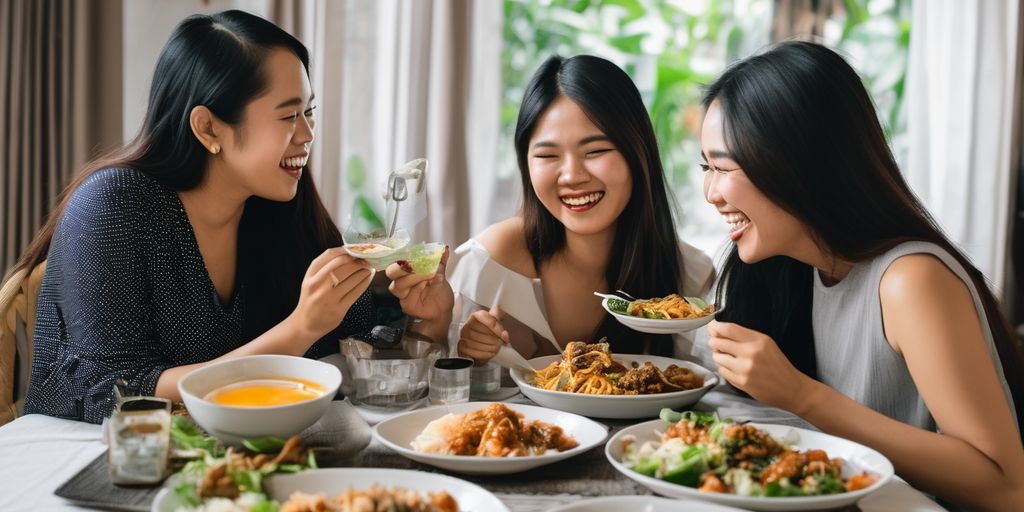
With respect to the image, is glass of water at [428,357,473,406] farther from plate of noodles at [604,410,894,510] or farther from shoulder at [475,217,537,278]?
shoulder at [475,217,537,278]

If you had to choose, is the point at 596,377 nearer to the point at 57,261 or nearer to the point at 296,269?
the point at 296,269

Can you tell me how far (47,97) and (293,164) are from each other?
1.93 meters

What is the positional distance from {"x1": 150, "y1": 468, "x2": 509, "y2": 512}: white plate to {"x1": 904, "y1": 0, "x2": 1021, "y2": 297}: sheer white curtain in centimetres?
449

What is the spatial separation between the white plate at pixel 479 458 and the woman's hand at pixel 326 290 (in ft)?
1.02

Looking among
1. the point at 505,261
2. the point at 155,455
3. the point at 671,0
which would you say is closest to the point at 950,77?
the point at 671,0

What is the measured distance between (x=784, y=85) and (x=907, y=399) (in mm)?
655

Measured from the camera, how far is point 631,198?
7.49 ft

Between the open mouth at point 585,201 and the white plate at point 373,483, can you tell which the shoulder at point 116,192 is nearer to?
the white plate at point 373,483

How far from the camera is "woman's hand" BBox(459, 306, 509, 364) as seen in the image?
1901 millimetres

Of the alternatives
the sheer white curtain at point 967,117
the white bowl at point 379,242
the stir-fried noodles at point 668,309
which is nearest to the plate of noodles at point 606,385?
the stir-fried noodles at point 668,309

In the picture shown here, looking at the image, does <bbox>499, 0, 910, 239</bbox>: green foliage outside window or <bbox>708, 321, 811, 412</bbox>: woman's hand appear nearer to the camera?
<bbox>708, 321, 811, 412</bbox>: woman's hand

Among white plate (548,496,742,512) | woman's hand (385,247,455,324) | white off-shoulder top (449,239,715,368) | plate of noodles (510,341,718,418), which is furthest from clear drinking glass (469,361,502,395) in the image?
white plate (548,496,742,512)

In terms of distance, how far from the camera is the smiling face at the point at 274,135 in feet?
6.06

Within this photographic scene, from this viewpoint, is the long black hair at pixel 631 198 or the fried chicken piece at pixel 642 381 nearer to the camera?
the fried chicken piece at pixel 642 381
